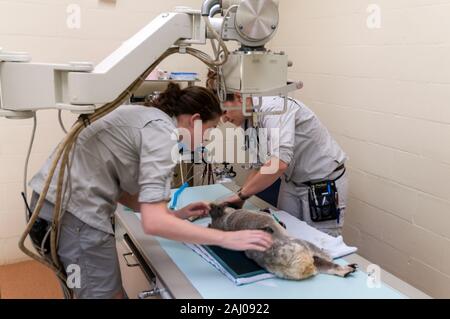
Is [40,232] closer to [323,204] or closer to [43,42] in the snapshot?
[323,204]

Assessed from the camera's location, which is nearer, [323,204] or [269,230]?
[269,230]

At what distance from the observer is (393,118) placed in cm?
226

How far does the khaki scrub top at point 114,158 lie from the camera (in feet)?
4.09

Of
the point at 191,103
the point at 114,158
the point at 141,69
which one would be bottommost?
the point at 114,158

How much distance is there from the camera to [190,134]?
148 cm

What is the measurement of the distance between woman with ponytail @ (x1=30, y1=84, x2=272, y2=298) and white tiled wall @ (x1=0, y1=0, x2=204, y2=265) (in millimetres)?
Answer: 1690

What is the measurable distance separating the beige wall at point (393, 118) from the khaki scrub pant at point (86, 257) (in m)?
1.57

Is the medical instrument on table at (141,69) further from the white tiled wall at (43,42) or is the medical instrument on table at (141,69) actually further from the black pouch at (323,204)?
the white tiled wall at (43,42)

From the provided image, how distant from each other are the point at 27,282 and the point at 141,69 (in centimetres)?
220

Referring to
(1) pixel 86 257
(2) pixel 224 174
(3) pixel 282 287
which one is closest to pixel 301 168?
(2) pixel 224 174

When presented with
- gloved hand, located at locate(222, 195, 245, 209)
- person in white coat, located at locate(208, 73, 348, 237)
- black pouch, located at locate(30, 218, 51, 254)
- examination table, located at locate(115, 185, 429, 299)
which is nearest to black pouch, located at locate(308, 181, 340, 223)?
person in white coat, located at locate(208, 73, 348, 237)

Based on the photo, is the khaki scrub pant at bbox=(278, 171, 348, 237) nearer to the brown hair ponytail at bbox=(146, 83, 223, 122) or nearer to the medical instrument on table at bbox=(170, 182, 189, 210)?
the medical instrument on table at bbox=(170, 182, 189, 210)

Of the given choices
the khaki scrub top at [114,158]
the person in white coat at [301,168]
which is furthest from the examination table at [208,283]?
the person in white coat at [301,168]
